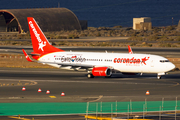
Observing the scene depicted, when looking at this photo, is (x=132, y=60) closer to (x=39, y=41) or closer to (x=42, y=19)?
(x=39, y=41)

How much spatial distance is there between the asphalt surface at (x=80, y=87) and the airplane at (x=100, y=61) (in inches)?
50.8

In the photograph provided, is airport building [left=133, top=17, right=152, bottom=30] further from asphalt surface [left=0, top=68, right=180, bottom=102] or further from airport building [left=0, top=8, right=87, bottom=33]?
asphalt surface [left=0, top=68, right=180, bottom=102]

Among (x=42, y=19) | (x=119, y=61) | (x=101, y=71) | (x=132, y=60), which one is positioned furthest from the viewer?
(x=42, y=19)

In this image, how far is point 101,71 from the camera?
48.5m

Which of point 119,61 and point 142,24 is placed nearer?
point 119,61

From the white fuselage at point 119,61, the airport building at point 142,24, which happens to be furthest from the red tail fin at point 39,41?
the airport building at point 142,24

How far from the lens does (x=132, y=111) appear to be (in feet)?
91.5

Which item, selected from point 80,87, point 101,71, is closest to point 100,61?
point 101,71

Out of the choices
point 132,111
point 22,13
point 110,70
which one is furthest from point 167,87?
point 22,13

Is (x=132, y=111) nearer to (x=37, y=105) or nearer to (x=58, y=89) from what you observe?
(x=37, y=105)

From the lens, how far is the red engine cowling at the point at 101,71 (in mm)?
48344

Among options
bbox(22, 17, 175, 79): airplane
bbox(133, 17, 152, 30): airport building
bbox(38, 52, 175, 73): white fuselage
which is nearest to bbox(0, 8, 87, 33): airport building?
bbox(133, 17, 152, 30): airport building

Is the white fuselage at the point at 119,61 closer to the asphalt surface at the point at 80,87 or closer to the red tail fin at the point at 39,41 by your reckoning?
Result: the red tail fin at the point at 39,41

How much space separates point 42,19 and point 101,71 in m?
→ 98.4
